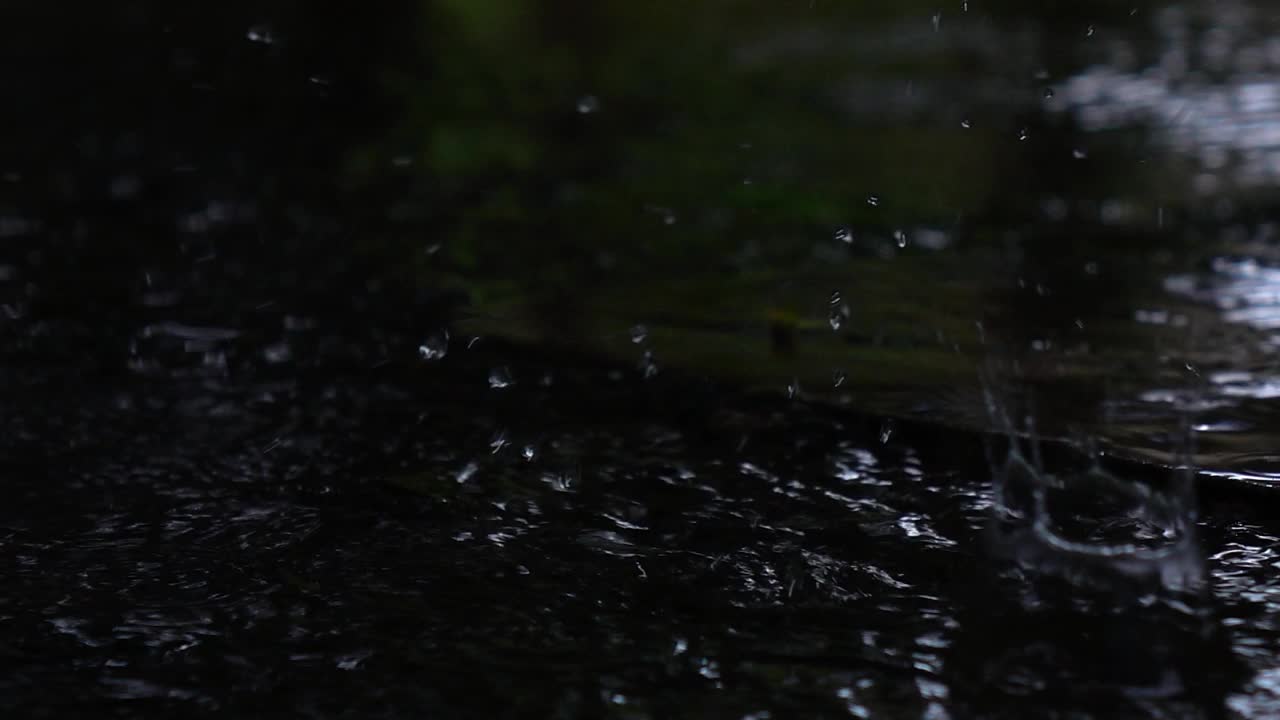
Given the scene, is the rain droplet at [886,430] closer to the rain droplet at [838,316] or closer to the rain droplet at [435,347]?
the rain droplet at [838,316]

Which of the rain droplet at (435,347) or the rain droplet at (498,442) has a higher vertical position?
the rain droplet at (435,347)

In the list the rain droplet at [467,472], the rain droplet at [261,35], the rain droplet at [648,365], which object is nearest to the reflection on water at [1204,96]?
the rain droplet at [648,365]

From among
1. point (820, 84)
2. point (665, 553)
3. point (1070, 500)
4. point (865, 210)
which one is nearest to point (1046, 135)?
point (865, 210)

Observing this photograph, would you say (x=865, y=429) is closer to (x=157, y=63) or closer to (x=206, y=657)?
(x=206, y=657)

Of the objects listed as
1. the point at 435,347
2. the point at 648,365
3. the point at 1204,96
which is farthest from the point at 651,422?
the point at 1204,96

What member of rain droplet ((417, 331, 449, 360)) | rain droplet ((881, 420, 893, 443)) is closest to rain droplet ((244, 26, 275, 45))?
rain droplet ((417, 331, 449, 360))

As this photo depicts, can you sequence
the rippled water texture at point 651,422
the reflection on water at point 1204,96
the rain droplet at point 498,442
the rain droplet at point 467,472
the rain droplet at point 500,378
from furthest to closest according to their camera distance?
the reflection on water at point 1204,96, the rain droplet at point 500,378, the rain droplet at point 498,442, the rain droplet at point 467,472, the rippled water texture at point 651,422

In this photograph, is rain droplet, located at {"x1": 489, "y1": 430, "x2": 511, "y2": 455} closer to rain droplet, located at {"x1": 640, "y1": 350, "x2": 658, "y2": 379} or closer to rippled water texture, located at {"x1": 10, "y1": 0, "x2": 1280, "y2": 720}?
rippled water texture, located at {"x1": 10, "y1": 0, "x2": 1280, "y2": 720}
